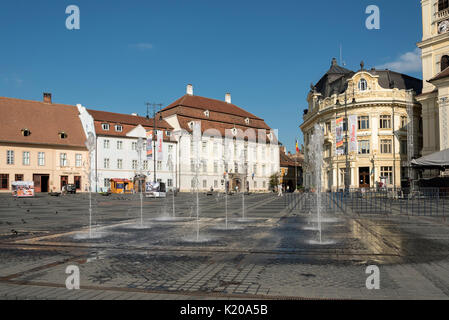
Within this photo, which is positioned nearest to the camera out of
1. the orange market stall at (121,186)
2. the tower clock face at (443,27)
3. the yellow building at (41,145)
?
the tower clock face at (443,27)

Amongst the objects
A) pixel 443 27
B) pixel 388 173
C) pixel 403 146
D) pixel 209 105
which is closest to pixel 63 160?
pixel 209 105

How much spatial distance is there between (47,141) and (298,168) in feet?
224

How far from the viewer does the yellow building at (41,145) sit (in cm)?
5200

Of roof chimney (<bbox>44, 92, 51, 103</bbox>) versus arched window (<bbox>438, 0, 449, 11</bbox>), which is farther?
roof chimney (<bbox>44, 92, 51, 103</bbox>)

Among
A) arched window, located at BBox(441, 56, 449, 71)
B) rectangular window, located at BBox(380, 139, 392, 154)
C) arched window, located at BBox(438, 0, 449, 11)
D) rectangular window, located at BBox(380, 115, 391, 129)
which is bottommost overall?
rectangular window, located at BBox(380, 139, 392, 154)

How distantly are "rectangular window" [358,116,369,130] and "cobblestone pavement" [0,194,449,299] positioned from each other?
155 ft

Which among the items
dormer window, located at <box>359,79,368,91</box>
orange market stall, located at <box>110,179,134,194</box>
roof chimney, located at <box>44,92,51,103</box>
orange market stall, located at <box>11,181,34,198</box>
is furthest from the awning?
roof chimney, located at <box>44,92,51,103</box>

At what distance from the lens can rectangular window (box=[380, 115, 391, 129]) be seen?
55.2 m

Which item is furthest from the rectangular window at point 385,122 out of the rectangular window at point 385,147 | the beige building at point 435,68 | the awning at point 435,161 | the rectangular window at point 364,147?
the awning at point 435,161

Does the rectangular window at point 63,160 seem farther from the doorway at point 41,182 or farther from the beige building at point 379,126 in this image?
the beige building at point 379,126

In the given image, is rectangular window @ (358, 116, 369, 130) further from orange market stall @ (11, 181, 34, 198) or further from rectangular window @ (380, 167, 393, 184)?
orange market stall @ (11, 181, 34, 198)

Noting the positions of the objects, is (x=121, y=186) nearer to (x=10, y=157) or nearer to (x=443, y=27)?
(x=10, y=157)

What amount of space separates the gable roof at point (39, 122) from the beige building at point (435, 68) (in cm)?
4763

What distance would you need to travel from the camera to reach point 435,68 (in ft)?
144
